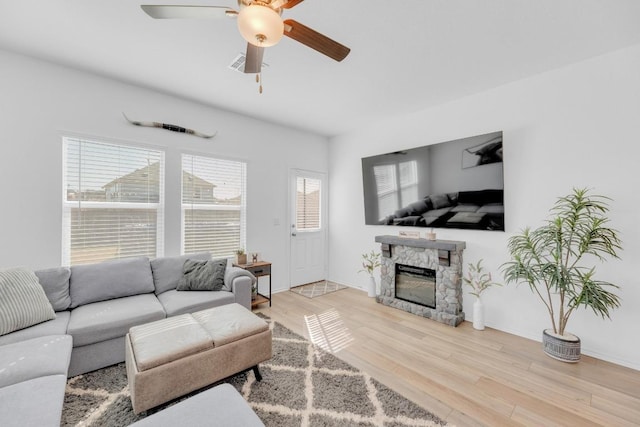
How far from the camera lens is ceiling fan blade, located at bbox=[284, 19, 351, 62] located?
1555mm

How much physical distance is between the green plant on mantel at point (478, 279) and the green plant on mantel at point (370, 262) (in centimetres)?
131

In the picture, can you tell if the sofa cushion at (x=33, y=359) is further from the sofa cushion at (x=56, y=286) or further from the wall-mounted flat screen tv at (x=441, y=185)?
the wall-mounted flat screen tv at (x=441, y=185)

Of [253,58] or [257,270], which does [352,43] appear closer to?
[253,58]

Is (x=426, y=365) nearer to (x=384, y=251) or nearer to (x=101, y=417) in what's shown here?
(x=384, y=251)

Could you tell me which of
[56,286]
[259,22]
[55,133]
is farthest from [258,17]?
[56,286]

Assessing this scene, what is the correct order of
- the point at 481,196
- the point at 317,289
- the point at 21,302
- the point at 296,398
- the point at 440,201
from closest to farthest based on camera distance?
the point at 296,398, the point at 21,302, the point at 481,196, the point at 440,201, the point at 317,289

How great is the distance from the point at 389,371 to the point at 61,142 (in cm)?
383

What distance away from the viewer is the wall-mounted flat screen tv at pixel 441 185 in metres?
3.05

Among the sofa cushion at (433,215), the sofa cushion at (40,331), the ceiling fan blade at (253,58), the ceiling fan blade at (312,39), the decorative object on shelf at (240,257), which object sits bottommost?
the sofa cushion at (40,331)

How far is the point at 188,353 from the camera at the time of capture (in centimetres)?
179

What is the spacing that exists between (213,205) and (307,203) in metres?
1.68

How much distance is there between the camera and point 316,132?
16.1ft

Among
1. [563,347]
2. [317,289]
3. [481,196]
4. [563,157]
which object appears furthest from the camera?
[317,289]

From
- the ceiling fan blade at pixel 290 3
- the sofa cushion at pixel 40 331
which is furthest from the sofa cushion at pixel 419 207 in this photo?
the sofa cushion at pixel 40 331
